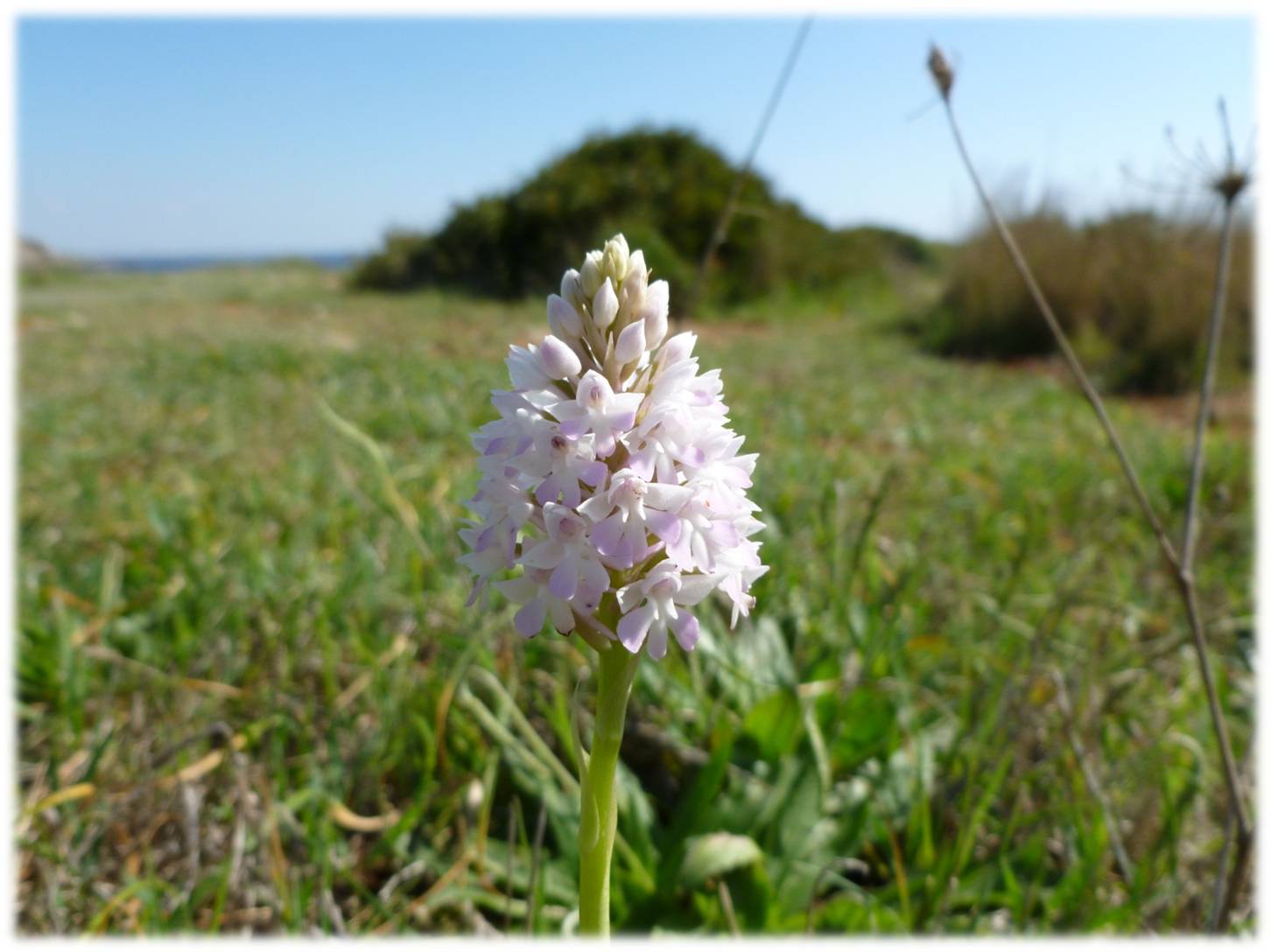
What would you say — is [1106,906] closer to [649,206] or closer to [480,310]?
[480,310]

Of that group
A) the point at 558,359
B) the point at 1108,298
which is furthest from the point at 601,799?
the point at 1108,298

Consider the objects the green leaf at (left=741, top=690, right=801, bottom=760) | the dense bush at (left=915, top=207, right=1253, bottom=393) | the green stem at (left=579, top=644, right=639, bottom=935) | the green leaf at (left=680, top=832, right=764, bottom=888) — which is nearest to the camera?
the green stem at (left=579, top=644, right=639, bottom=935)

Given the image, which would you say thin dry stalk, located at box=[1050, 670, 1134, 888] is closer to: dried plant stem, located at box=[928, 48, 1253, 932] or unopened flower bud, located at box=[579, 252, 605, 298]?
dried plant stem, located at box=[928, 48, 1253, 932]

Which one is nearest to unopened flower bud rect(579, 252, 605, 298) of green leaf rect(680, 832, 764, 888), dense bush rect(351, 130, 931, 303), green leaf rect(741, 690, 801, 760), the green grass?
the green grass

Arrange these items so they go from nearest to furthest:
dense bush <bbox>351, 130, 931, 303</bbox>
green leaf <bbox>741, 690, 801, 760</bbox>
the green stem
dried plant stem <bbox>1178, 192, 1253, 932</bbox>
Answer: the green stem
dried plant stem <bbox>1178, 192, 1253, 932</bbox>
green leaf <bbox>741, 690, 801, 760</bbox>
dense bush <bbox>351, 130, 931, 303</bbox>

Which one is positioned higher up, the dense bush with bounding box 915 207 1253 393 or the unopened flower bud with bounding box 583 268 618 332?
the dense bush with bounding box 915 207 1253 393

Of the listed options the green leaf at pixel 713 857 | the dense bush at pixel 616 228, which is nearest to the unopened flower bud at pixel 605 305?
the green leaf at pixel 713 857

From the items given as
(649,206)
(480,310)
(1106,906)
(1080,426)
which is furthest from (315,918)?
(649,206)

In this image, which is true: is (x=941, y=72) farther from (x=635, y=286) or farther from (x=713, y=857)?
(x=713, y=857)
